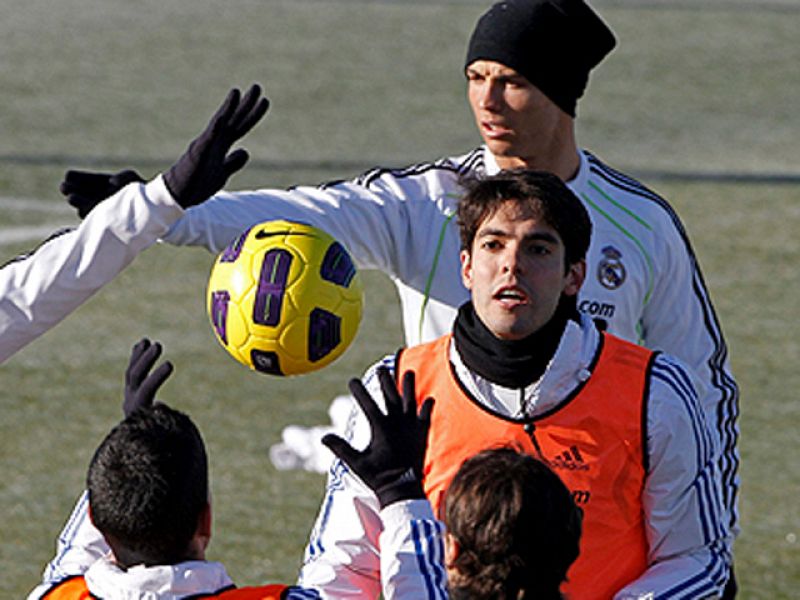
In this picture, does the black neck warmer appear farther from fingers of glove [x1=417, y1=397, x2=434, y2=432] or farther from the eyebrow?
fingers of glove [x1=417, y1=397, x2=434, y2=432]

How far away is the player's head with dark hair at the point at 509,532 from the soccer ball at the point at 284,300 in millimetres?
1685

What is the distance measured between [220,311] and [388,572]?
5.48 feet

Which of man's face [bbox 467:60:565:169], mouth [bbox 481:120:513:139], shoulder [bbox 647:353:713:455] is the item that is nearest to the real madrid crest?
man's face [bbox 467:60:565:169]

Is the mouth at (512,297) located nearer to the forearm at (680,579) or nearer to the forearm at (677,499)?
the forearm at (677,499)

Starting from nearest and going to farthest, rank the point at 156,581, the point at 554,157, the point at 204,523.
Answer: the point at 156,581
the point at 204,523
the point at 554,157

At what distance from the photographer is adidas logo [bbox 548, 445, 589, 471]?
448 centimetres

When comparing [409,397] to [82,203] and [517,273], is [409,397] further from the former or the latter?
[82,203]

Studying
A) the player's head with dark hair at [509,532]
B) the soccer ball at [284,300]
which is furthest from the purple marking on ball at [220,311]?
the player's head with dark hair at [509,532]

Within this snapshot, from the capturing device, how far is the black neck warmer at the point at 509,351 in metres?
4.47

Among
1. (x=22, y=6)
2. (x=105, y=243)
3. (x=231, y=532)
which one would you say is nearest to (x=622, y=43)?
(x=22, y=6)

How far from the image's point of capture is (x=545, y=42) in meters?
5.66

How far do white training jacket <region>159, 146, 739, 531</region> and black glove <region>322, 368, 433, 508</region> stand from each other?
1.65m

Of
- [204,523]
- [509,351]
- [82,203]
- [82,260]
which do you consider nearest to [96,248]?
[82,260]

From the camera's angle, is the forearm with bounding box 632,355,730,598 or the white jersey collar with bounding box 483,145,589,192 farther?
the white jersey collar with bounding box 483,145,589,192
